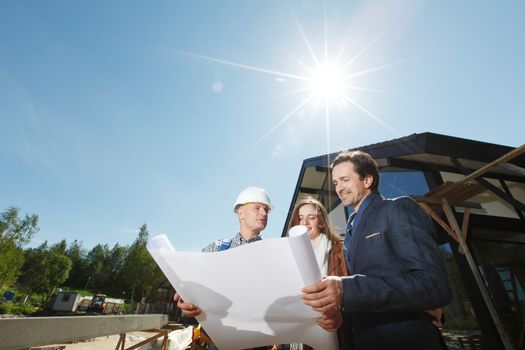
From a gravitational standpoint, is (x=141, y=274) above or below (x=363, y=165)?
above

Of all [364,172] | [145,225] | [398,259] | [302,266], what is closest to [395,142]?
[364,172]

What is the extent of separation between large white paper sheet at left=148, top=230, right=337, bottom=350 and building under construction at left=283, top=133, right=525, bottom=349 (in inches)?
178

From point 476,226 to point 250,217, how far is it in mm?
6366

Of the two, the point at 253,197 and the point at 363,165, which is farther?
the point at 253,197

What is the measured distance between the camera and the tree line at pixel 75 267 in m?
44.0

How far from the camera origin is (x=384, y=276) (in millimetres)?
1057

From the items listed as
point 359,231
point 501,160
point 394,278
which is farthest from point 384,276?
point 501,160

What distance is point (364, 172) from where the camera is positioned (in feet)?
5.52

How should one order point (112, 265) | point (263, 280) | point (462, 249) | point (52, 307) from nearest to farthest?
1. point (263, 280)
2. point (462, 249)
3. point (52, 307)
4. point (112, 265)

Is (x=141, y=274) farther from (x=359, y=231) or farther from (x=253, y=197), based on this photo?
(x=359, y=231)

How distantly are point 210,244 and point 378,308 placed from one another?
2134 millimetres

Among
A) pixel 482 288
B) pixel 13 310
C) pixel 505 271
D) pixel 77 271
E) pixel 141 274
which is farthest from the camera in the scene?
pixel 77 271

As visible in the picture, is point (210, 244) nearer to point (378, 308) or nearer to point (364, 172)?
point (364, 172)

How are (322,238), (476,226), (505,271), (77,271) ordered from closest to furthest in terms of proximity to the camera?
(322,238) < (505,271) < (476,226) < (77,271)
